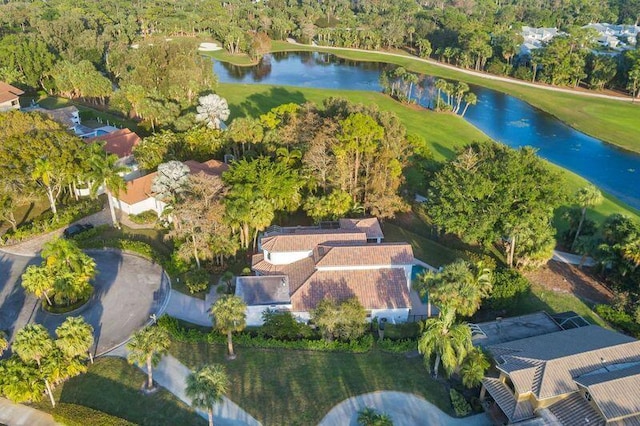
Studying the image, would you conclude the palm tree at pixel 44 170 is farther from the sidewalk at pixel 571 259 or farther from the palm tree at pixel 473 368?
the sidewalk at pixel 571 259

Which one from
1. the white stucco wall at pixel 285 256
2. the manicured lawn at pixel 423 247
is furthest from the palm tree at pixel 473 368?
the white stucco wall at pixel 285 256

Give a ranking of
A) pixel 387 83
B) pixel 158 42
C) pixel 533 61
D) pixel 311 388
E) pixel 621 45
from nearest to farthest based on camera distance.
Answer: pixel 311 388 < pixel 158 42 < pixel 387 83 < pixel 533 61 < pixel 621 45

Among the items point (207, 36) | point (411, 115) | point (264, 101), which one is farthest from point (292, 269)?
point (207, 36)

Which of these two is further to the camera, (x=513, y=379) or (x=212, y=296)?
(x=212, y=296)

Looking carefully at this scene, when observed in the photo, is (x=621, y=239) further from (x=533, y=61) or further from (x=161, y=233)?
(x=533, y=61)

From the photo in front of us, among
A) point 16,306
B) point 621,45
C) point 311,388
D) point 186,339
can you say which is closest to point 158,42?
point 16,306

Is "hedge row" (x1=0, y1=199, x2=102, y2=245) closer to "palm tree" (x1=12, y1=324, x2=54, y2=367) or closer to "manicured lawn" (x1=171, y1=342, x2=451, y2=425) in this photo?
"palm tree" (x1=12, y1=324, x2=54, y2=367)
